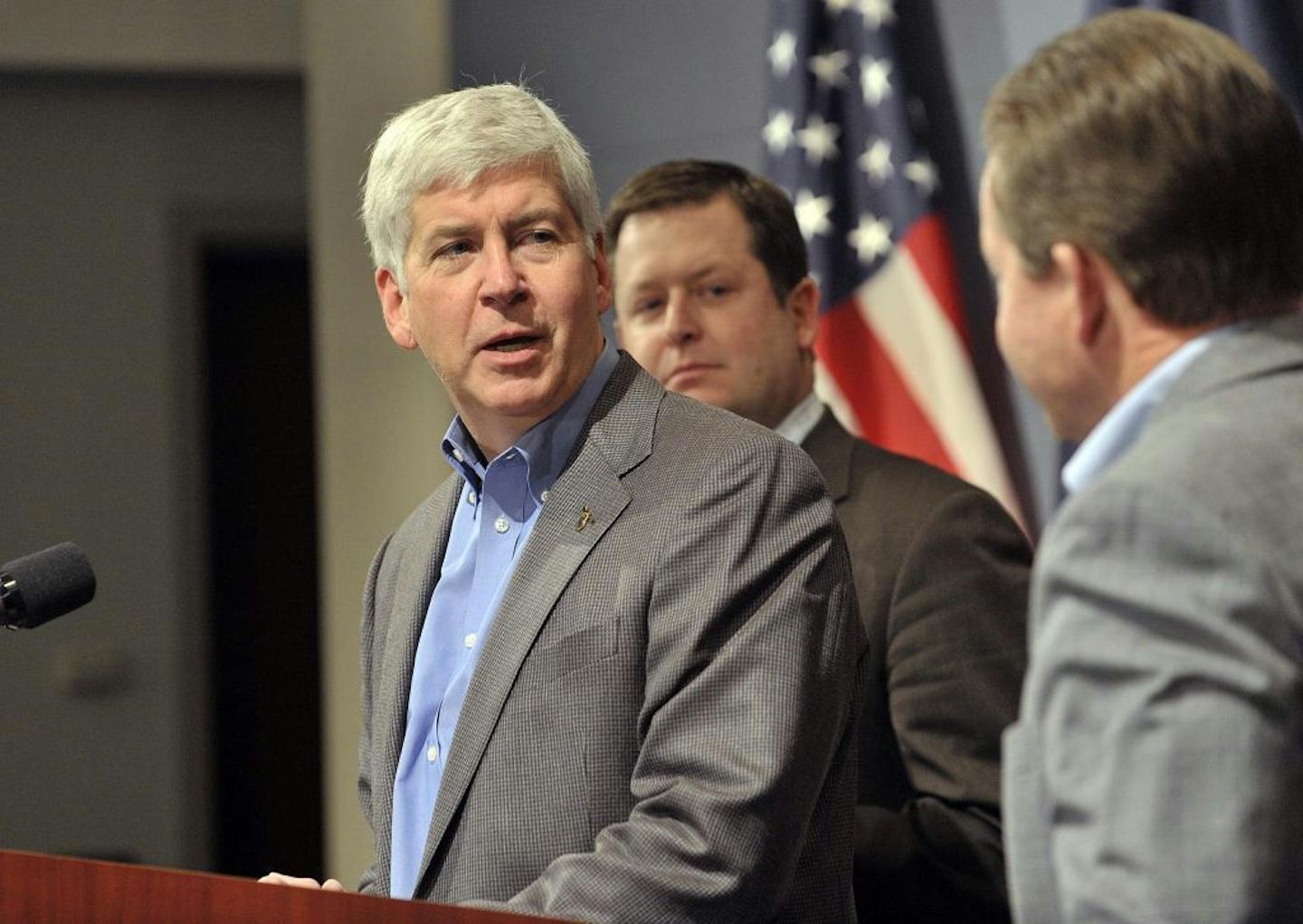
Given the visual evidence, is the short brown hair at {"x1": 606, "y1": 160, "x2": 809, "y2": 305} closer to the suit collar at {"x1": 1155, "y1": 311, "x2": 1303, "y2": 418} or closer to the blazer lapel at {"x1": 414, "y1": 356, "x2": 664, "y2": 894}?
the blazer lapel at {"x1": 414, "y1": 356, "x2": 664, "y2": 894}

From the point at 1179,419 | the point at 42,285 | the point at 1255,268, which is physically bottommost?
the point at 1179,419

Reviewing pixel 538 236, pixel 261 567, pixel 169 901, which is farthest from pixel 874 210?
pixel 261 567

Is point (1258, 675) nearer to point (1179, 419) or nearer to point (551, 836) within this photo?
point (1179, 419)

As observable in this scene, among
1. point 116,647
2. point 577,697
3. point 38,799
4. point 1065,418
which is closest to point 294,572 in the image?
point 116,647

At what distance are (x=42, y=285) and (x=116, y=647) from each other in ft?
4.47

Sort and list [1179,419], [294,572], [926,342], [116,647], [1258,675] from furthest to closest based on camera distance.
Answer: [294,572] < [116,647] < [926,342] < [1179,419] < [1258,675]

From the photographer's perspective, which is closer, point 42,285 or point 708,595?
point 708,595

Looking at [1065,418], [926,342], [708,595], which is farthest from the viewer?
[926,342]

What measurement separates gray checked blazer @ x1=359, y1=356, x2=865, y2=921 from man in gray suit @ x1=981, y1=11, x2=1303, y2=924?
0.51 metres

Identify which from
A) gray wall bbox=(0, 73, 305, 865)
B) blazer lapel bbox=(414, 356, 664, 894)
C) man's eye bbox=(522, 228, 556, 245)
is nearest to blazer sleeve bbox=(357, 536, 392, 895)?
blazer lapel bbox=(414, 356, 664, 894)

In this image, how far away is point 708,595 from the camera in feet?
5.93

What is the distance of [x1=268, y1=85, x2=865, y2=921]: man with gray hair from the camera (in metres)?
1.75

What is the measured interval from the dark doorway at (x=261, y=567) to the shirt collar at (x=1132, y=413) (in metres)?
5.73

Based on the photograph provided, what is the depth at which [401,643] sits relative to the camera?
2.14m
